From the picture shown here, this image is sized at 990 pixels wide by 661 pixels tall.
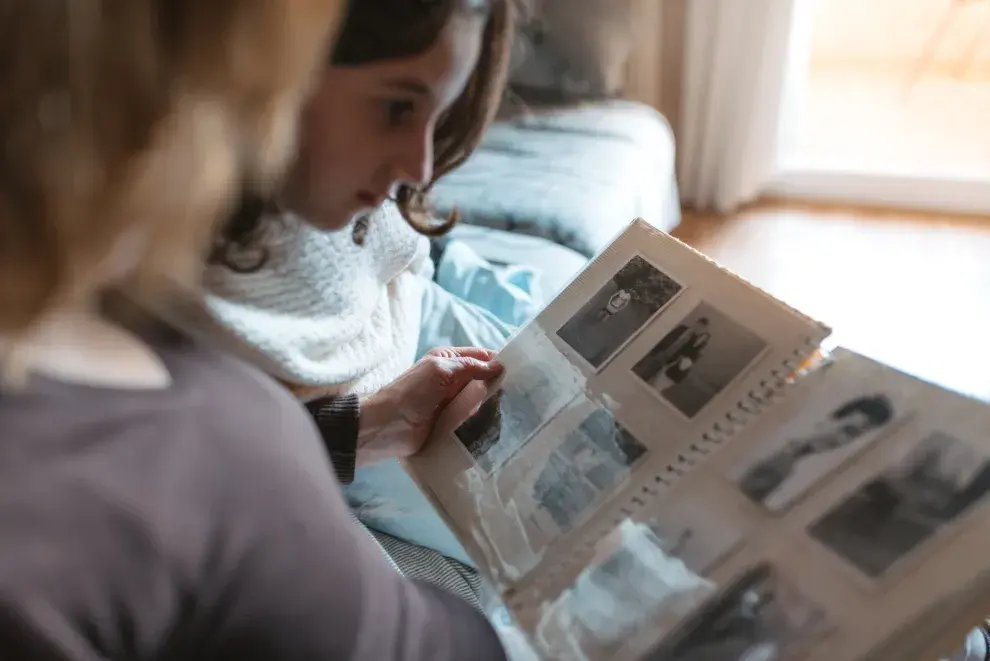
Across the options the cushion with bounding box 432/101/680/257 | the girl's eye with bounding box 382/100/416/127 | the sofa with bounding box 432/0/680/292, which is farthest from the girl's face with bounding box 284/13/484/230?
the cushion with bounding box 432/101/680/257

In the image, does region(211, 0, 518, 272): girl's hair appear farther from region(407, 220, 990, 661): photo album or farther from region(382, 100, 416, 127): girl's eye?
region(407, 220, 990, 661): photo album

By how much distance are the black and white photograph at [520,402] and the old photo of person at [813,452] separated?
181mm

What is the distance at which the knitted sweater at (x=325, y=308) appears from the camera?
2.29 ft

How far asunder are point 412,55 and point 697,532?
0.38 m

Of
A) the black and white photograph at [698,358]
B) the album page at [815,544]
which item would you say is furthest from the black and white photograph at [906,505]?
the black and white photograph at [698,358]

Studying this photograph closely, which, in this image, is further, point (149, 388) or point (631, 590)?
point (631, 590)

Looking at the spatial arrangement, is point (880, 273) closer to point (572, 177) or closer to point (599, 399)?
point (572, 177)

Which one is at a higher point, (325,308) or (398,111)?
(398,111)

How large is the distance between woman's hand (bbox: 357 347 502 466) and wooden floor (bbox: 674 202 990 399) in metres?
1.04

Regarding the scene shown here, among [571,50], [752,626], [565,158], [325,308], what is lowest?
[325,308]

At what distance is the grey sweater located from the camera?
1.12ft

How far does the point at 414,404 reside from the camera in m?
0.74

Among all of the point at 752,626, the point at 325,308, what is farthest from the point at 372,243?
the point at 752,626

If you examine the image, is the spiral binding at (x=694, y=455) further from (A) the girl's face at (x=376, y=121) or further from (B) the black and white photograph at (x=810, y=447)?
(A) the girl's face at (x=376, y=121)
